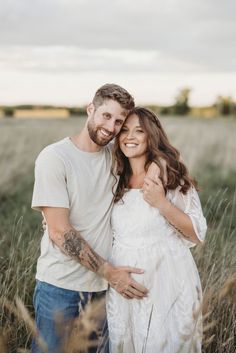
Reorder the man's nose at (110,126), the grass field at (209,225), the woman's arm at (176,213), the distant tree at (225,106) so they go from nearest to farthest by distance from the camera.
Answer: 1. the woman's arm at (176,213)
2. the man's nose at (110,126)
3. the grass field at (209,225)
4. the distant tree at (225,106)

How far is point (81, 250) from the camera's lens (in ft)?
10.3

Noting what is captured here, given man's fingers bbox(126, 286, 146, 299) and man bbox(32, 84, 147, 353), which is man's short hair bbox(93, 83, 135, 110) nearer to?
man bbox(32, 84, 147, 353)

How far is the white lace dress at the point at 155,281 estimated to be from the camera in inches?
125

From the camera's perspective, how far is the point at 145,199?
3.18m

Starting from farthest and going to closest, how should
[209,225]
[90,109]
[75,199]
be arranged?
[209,225]
[90,109]
[75,199]

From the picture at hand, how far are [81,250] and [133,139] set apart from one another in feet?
2.13

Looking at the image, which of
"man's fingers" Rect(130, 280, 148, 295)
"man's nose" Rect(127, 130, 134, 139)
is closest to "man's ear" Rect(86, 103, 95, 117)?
"man's nose" Rect(127, 130, 134, 139)

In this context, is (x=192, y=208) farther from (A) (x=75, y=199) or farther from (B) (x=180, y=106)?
(B) (x=180, y=106)

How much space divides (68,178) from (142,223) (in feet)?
1.46

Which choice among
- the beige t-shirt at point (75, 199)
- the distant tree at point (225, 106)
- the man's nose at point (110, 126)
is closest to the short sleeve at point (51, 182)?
the beige t-shirt at point (75, 199)

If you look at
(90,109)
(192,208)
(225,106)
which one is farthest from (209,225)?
(225,106)

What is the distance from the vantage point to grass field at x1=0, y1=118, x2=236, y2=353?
3.58 metres

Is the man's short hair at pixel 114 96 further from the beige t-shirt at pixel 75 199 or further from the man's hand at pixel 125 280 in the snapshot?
the man's hand at pixel 125 280

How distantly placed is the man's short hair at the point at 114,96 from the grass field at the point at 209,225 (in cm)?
109
